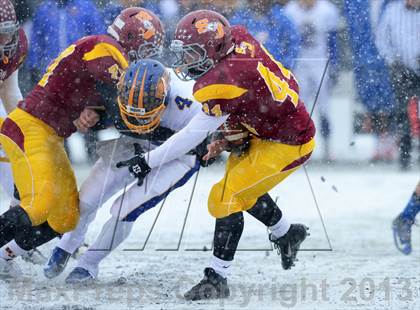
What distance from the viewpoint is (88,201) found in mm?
6219

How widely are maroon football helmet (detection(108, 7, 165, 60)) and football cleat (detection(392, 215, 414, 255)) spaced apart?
231cm

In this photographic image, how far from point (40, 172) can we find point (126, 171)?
2.68 ft

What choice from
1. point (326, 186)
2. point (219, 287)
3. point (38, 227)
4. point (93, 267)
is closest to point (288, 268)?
point (219, 287)

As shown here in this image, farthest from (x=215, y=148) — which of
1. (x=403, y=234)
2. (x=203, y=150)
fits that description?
(x=403, y=234)

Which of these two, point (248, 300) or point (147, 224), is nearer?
point (248, 300)

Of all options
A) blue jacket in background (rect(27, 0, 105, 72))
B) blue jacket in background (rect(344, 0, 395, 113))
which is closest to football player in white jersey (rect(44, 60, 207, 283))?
blue jacket in background (rect(27, 0, 105, 72))

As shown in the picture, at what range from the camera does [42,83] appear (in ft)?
19.9

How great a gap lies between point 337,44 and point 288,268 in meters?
3.87

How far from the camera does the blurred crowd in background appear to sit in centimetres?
895

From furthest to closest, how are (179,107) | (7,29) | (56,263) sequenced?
(56,263)
(7,29)
(179,107)

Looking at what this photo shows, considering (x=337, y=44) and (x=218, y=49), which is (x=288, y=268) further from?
(x=337, y=44)

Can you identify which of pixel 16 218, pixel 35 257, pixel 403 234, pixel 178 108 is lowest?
pixel 403 234

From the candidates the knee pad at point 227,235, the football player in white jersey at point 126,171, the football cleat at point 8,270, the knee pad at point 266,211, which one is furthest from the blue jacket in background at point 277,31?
the football cleat at point 8,270

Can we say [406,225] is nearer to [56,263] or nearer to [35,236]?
[56,263]
